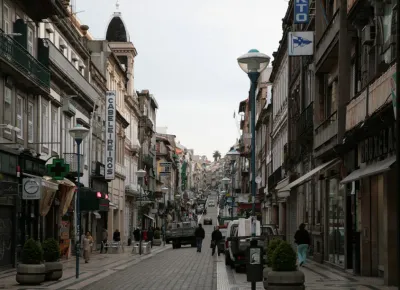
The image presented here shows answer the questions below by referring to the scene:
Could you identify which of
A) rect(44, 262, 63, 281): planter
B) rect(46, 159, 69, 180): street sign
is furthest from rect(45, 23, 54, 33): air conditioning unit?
rect(44, 262, 63, 281): planter

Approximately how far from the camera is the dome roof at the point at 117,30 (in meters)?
74.8

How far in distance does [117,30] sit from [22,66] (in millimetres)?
46336

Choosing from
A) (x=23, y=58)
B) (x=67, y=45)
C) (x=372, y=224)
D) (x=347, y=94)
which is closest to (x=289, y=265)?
(x=372, y=224)

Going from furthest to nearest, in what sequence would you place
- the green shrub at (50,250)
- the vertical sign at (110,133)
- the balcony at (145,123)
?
the balcony at (145,123) → the vertical sign at (110,133) → the green shrub at (50,250)

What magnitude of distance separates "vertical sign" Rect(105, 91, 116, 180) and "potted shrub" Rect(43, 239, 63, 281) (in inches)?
1159

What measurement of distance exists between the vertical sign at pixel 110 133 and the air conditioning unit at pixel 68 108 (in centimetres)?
975

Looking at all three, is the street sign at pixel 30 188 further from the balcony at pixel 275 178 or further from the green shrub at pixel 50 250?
the balcony at pixel 275 178

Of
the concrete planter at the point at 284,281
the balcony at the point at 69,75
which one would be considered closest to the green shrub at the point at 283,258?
the concrete planter at the point at 284,281

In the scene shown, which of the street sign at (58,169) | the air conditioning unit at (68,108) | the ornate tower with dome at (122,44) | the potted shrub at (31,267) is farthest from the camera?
the ornate tower with dome at (122,44)

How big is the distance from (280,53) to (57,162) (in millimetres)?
26012

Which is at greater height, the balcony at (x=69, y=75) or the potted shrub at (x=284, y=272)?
the balcony at (x=69, y=75)

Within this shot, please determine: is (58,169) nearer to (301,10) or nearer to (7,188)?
(7,188)

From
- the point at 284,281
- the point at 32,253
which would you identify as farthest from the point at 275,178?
the point at 284,281

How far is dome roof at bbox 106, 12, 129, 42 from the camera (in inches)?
2943
